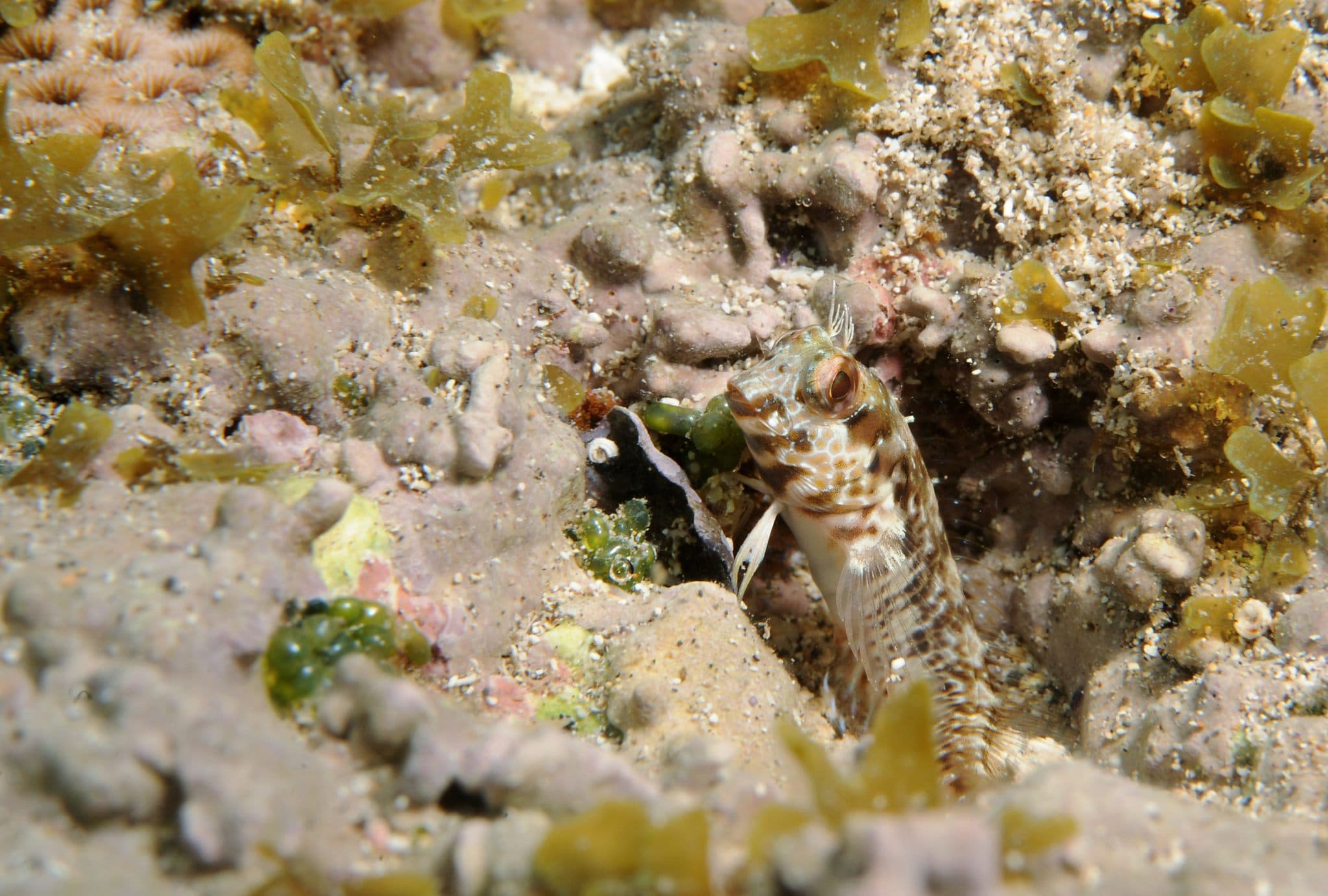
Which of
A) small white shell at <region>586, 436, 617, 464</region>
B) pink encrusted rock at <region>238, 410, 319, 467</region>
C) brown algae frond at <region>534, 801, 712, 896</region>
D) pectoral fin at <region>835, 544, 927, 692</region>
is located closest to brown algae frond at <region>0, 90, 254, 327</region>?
pink encrusted rock at <region>238, 410, 319, 467</region>

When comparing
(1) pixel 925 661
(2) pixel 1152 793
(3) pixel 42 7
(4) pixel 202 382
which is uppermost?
(3) pixel 42 7

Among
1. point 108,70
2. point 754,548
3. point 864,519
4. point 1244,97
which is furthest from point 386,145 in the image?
point 1244,97

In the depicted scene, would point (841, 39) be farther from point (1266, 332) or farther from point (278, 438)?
point (278, 438)

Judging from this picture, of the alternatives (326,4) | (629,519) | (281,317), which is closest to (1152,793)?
(629,519)

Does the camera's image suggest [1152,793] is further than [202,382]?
No

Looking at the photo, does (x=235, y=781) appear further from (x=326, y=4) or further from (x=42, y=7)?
(x=326, y=4)

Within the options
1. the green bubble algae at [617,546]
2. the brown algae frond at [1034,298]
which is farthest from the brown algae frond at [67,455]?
the brown algae frond at [1034,298]
